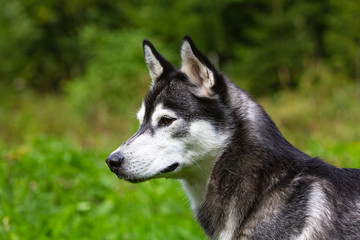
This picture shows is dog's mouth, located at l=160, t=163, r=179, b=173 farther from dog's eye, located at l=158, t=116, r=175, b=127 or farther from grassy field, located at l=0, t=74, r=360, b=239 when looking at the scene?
grassy field, located at l=0, t=74, r=360, b=239

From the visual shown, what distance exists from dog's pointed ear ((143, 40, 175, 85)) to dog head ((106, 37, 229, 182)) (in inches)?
8.2

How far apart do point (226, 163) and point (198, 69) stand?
2.23 ft

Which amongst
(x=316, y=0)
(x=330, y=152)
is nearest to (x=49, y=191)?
(x=330, y=152)

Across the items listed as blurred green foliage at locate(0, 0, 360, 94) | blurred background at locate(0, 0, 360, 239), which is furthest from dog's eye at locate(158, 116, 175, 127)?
blurred green foliage at locate(0, 0, 360, 94)

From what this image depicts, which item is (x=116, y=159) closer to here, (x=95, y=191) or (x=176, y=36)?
(x=95, y=191)

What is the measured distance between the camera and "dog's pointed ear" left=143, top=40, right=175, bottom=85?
3295 millimetres

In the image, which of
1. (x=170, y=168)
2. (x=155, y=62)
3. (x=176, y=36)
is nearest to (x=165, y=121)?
(x=170, y=168)

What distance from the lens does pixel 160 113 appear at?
9.91ft

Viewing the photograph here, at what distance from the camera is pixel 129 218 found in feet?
16.0

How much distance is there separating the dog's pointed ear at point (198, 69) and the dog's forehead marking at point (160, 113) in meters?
0.24

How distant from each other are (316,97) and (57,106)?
777 centimetres

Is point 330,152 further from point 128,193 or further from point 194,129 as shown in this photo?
point 194,129

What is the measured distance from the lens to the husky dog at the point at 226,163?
261 centimetres

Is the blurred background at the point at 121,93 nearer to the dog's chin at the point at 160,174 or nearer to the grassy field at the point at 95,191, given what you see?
the grassy field at the point at 95,191
